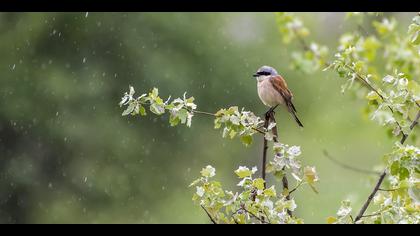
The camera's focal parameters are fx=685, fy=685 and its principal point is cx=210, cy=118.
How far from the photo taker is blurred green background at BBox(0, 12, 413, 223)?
11.2m

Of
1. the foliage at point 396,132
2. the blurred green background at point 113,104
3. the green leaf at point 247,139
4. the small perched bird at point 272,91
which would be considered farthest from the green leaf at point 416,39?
the blurred green background at point 113,104

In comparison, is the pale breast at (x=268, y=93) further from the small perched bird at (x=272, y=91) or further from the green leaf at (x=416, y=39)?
the green leaf at (x=416, y=39)

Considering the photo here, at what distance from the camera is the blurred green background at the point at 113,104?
36.7ft

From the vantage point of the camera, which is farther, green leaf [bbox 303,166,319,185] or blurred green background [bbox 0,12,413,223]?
blurred green background [bbox 0,12,413,223]

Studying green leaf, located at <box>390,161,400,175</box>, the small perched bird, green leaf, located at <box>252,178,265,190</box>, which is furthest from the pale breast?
green leaf, located at <box>390,161,400,175</box>

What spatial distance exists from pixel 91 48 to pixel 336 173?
9.47 m

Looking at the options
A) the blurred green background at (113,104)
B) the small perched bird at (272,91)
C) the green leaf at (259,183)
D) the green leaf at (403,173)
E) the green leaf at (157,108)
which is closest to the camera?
the green leaf at (403,173)

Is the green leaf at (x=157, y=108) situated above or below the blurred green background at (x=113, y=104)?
below

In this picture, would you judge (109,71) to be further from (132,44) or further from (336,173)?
(336,173)

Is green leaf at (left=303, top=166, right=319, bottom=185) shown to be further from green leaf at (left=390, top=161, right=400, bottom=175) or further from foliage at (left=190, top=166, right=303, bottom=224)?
green leaf at (left=390, top=161, right=400, bottom=175)

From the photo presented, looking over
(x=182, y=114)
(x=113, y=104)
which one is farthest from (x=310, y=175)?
(x=113, y=104)

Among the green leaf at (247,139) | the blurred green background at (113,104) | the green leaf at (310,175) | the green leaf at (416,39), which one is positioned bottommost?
the green leaf at (310,175)

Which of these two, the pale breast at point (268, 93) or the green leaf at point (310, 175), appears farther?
the pale breast at point (268, 93)
